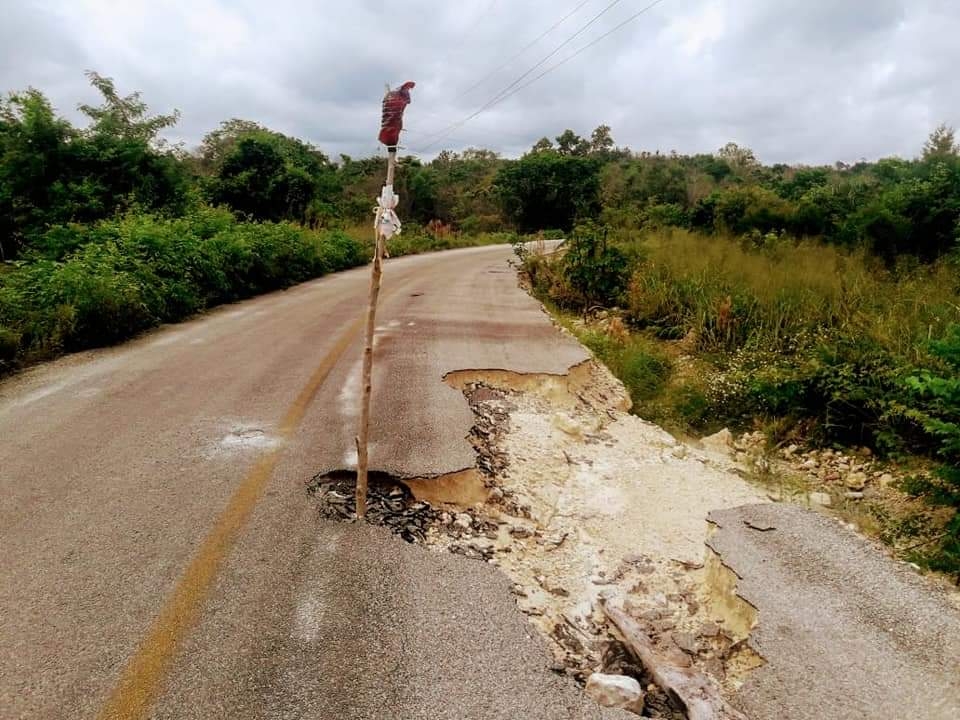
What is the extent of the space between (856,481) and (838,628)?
345cm

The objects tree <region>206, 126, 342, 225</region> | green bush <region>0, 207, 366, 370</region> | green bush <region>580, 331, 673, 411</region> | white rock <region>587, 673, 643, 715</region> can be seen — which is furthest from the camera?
tree <region>206, 126, 342, 225</region>

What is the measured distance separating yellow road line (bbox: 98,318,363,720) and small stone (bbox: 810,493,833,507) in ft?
15.6

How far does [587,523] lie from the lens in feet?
14.5

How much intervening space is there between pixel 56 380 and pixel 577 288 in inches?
372

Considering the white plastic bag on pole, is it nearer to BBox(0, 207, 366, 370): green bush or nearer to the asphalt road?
the asphalt road

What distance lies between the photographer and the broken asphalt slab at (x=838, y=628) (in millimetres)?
2381

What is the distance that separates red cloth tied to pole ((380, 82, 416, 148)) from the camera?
3.37m

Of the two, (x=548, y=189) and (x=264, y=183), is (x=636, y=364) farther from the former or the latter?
(x=548, y=189)

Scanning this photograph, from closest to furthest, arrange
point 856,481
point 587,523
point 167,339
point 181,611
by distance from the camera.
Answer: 1. point 181,611
2. point 587,523
3. point 856,481
4. point 167,339

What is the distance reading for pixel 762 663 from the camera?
8.70 ft

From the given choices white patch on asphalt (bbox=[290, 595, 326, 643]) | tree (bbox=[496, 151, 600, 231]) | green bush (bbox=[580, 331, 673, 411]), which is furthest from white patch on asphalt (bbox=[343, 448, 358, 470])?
tree (bbox=[496, 151, 600, 231])

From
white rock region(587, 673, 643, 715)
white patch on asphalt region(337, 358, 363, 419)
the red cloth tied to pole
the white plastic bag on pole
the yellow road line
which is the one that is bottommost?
white rock region(587, 673, 643, 715)

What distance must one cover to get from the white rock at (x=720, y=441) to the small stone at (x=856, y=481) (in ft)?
3.86

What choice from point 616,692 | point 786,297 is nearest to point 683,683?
point 616,692
